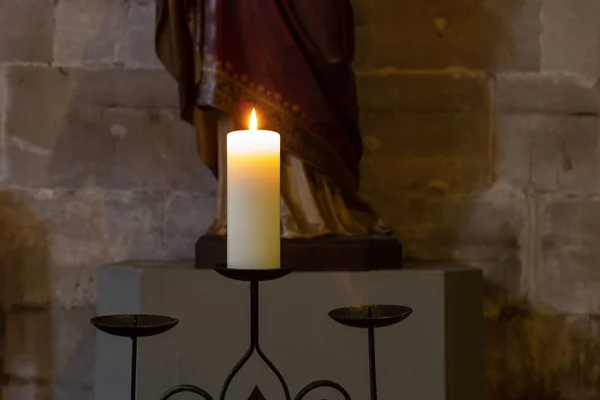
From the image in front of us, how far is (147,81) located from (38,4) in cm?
32

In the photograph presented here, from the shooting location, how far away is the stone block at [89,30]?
1.63 metres

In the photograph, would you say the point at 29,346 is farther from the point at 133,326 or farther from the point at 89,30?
the point at 133,326

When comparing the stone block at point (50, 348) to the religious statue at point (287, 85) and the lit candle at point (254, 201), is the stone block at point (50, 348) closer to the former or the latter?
the religious statue at point (287, 85)

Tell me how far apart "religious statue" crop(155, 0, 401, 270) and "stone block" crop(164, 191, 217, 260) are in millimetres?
281

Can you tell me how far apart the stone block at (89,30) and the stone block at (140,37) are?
0.02 metres

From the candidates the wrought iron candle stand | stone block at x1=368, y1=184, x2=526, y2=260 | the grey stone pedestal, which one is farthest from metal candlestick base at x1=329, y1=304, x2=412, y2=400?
stone block at x1=368, y1=184, x2=526, y2=260

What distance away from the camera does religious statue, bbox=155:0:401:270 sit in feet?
3.97

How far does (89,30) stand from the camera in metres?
1.63

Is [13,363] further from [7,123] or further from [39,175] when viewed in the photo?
[7,123]

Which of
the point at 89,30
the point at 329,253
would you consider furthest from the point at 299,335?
the point at 89,30

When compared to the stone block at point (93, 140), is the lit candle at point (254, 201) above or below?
below

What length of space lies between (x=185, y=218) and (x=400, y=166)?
511mm

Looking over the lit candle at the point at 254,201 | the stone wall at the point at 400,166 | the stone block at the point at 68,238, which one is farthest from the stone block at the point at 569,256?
the lit candle at the point at 254,201

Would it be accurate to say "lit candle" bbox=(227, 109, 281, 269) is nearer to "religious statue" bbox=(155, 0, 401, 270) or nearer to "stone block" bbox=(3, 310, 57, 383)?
"religious statue" bbox=(155, 0, 401, 270)
